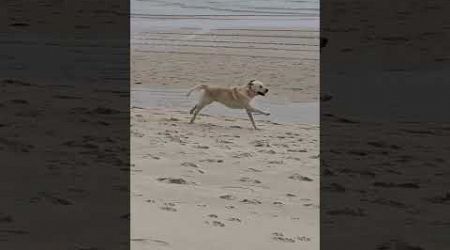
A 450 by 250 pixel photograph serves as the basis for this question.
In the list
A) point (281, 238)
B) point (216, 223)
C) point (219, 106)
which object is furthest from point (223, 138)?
point (281, 238)

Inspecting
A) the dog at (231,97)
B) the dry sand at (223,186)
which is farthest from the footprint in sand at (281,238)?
the dog at (231,97)

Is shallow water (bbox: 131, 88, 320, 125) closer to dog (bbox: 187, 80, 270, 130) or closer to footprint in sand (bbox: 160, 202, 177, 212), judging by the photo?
dog (bbox: 187, 80, 270, 130)

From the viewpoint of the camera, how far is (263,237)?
295cm

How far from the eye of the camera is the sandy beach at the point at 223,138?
3.04 metres
